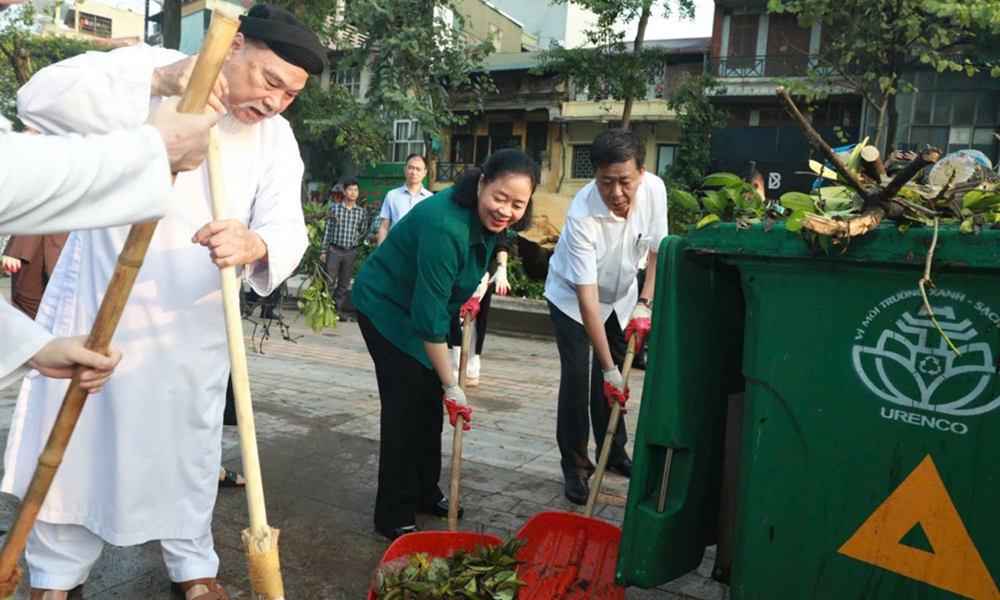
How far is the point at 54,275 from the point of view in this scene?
2416mm

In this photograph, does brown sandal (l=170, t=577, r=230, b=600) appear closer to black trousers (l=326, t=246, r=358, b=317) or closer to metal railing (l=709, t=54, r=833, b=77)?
black trousers (l=326, t=246, r=358, b=317)

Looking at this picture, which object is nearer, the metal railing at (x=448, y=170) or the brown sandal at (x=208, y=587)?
the brown sandal at (x=208, y=587)

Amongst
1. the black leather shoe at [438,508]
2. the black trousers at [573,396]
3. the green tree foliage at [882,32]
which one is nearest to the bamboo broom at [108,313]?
the black leather shoe at [438,508]

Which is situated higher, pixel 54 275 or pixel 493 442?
pixel 54 275

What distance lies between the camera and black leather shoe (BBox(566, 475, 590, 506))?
12.1ft

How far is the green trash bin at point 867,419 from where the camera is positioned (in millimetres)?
1812

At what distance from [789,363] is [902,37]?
38.8ft

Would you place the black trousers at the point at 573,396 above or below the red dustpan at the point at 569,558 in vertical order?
above

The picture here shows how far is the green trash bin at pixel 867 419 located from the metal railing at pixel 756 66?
22.6 meters

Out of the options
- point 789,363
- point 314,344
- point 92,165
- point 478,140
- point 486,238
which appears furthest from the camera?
point 478,140

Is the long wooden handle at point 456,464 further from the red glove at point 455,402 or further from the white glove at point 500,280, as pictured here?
the white glove at point 500,280

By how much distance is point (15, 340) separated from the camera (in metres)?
1.55

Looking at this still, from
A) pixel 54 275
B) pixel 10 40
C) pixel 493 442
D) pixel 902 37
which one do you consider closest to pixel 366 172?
pixel 10 40

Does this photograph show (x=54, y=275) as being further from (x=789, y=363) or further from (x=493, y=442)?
(x=493, y=442)
